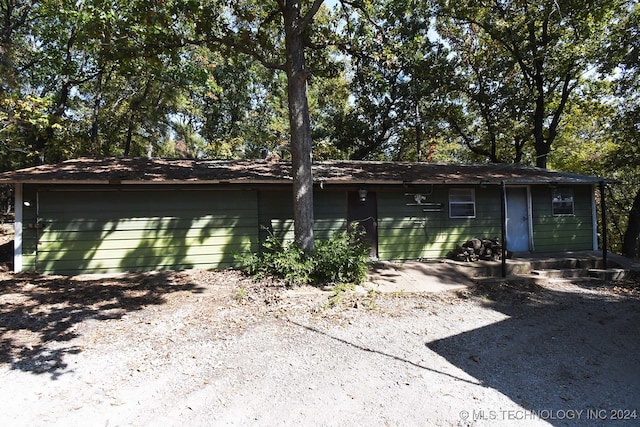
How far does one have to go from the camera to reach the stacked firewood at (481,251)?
Answer: 9.73 meters

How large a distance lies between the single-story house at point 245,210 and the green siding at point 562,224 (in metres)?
0.03

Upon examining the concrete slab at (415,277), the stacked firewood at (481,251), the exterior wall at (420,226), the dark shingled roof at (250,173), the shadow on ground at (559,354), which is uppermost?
the dark shingled roof at (250,173)

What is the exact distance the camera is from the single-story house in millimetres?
8219

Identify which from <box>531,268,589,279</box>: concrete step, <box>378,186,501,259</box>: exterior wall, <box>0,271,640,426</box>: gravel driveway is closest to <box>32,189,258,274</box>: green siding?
<box>0,271,640,426</box>: gravel driveway

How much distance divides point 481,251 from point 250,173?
6.58 metres

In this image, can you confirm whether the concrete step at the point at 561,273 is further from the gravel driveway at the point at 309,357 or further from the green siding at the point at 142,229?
the green siding at the point at 142,229

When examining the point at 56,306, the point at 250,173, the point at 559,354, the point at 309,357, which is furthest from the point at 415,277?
the point at 56,306

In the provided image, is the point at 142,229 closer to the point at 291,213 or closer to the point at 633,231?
the point at 291,213

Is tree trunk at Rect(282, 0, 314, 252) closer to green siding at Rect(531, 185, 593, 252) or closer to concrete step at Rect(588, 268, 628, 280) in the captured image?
concrete step at Rect(588, 268, 628, 280)

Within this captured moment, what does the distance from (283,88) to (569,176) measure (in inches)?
589

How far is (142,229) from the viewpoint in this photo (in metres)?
8.69

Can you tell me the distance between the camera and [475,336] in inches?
195

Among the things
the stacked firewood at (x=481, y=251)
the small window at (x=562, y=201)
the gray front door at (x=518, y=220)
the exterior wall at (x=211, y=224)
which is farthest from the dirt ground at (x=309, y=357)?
the small window at (x=562, y=201)

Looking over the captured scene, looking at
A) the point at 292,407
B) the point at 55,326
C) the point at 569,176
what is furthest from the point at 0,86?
the point at 569,176
